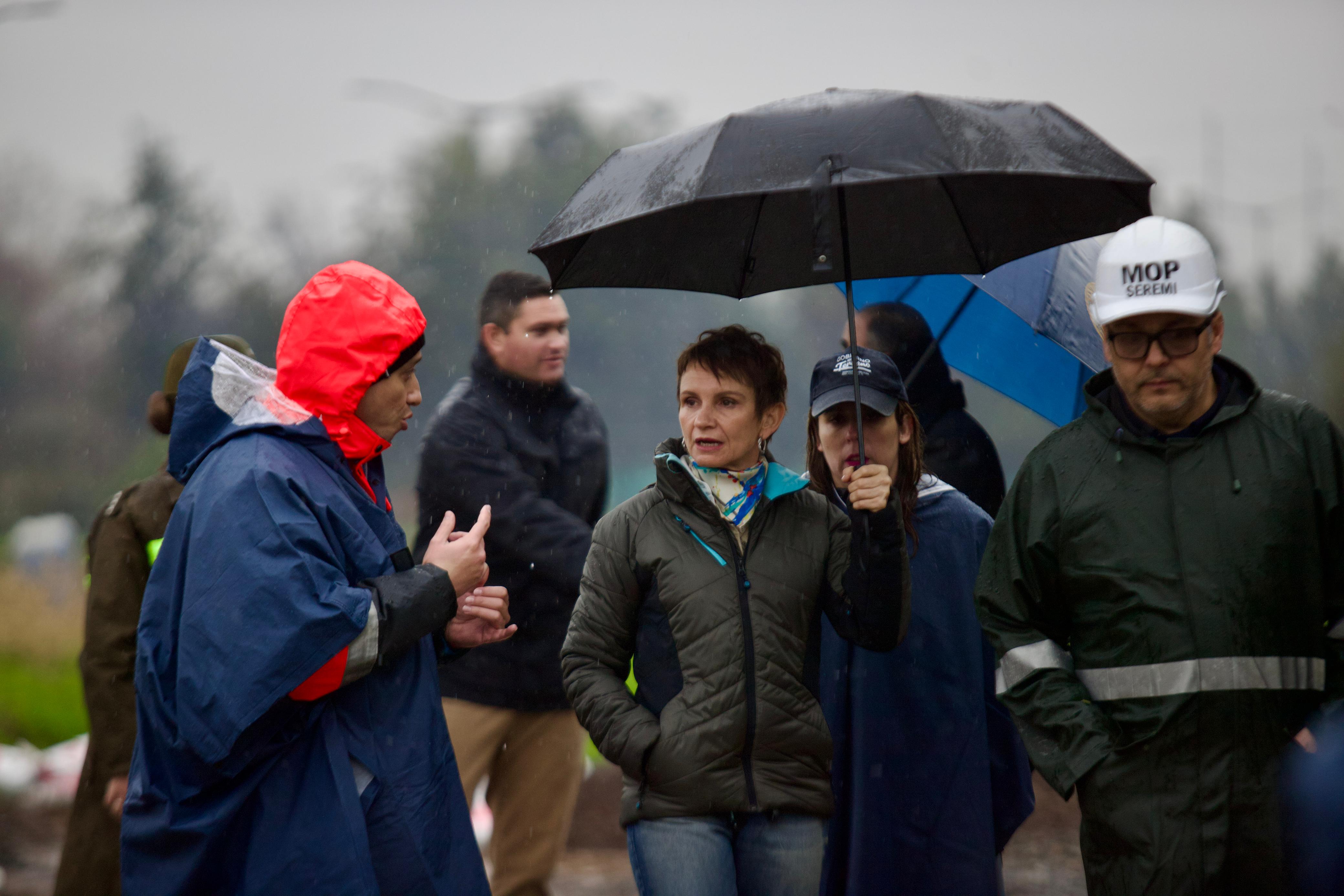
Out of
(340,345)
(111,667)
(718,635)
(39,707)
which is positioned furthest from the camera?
(39,707)

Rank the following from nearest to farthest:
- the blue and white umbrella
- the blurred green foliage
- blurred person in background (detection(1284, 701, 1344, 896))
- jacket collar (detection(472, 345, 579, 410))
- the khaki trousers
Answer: blurred person in background (detection(1284, 701, 1344, 896)), the blue and white umbrella, the khaki trousers, jacket collar (detection(472, 345, 579, 410)), the blurred green foliage

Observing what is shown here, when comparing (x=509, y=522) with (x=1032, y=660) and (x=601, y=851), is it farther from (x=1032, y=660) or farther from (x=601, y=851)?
(x=601, y=851)

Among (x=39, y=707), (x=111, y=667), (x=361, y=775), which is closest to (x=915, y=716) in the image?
(x=361, y=775)

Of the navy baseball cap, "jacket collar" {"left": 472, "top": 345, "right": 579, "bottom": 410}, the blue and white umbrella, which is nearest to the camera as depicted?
the navy baseball cap

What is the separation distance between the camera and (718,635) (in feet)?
8.23

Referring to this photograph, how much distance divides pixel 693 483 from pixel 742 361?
0.33 metres

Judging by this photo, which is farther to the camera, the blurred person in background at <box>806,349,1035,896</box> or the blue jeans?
the blurred person in background at <box>806,349,1035,896</box>

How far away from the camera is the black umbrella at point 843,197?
220 centimetres

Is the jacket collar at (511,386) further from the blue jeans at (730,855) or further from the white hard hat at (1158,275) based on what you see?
the white hard hat at (1158,275)

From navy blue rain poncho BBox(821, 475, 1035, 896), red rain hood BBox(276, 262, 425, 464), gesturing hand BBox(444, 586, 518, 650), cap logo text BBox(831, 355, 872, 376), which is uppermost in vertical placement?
red rain hood BBox(276, 262, 425, 464)

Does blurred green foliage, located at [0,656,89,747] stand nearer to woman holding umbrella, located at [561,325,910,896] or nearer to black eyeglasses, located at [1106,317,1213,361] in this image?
woman holding umbrella, located at [561,325,910,896]

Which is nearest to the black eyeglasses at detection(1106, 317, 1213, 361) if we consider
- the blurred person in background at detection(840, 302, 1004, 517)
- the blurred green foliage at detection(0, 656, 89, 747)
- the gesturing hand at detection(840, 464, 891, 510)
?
the gesturing hand at detection(840, 464, 891, 510)

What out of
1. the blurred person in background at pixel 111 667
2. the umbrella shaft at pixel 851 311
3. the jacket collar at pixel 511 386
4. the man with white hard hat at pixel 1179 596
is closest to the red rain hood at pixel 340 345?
the blurred person in background at pixel 111 667

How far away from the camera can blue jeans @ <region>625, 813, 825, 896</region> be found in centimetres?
244
